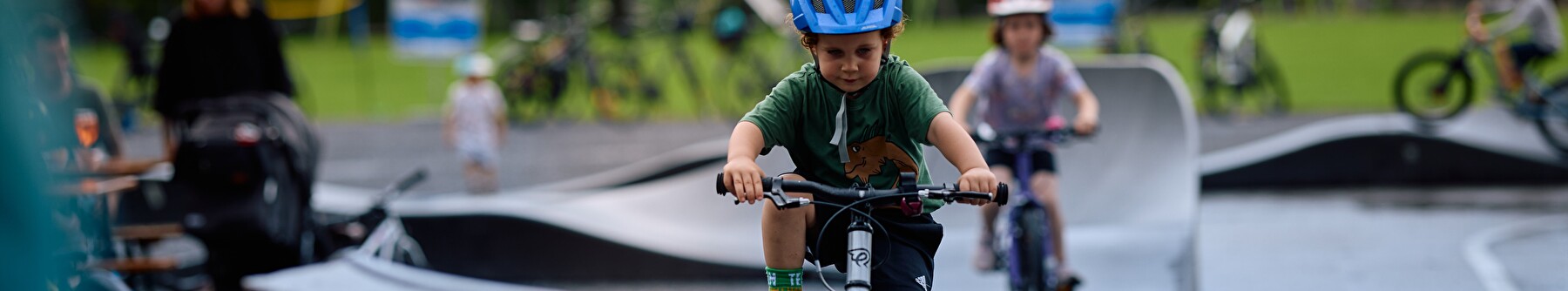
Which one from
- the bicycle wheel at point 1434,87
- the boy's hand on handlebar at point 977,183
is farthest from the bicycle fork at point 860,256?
the bicycle wheel at point 1434,87

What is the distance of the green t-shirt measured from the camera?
3.13 meters

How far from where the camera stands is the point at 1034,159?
5832 mm

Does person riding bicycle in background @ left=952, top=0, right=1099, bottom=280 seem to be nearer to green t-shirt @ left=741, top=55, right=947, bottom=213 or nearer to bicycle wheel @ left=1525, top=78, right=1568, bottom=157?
green t-shirt @ left=741, top=55, right=947, bottom=213

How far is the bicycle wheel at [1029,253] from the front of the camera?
18.1 feet

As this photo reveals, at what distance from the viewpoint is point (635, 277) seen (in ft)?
25.3

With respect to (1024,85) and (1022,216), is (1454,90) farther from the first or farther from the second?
(1022,216)

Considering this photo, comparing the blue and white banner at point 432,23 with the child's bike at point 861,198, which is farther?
the blue and white banner at point 432,23

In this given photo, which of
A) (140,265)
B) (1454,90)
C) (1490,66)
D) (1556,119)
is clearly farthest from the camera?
(1454,90)

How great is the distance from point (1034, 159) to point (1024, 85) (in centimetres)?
31

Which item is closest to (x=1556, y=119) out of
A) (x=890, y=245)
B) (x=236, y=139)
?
(x=236, y=139)

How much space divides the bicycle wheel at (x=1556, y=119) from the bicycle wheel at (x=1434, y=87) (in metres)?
1.06

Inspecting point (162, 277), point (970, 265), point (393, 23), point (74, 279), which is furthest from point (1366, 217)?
point (393, 23)

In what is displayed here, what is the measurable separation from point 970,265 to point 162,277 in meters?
3.98

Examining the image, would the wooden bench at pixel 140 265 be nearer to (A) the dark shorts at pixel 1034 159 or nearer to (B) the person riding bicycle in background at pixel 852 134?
(A) the dark shorts at pixel 1034 159
